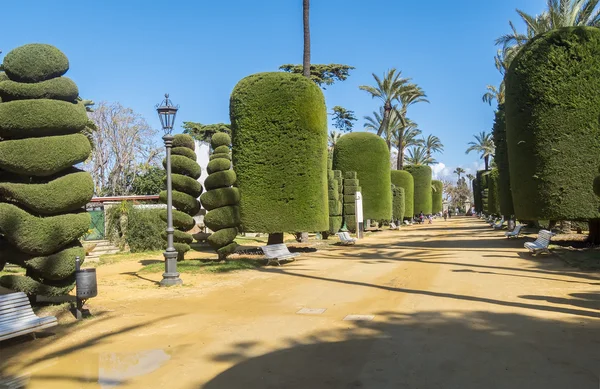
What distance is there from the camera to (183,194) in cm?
1602

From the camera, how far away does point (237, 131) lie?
18.7 meters

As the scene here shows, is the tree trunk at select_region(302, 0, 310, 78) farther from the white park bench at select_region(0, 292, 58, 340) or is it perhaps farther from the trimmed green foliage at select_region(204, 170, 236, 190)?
the white park bench at select_region(0, 292, 58, 340)

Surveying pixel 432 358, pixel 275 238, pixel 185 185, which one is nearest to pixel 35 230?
pixel 432 358

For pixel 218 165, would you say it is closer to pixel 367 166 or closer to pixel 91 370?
pixel 91 370

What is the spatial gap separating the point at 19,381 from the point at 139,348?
1489mm

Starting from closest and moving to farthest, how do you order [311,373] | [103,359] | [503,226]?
[311,373]
[103,359]
[503,226]

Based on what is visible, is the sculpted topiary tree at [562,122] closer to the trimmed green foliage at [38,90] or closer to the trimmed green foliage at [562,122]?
the trimmed green foliage at [562,122]

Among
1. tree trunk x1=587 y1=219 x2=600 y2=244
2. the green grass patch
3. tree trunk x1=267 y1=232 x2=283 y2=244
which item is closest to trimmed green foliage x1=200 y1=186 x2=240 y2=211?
the green grass patch

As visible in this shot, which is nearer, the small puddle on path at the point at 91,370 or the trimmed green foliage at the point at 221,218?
the small puddle on path at the point at 91,370

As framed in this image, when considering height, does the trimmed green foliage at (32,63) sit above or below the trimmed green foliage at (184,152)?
above

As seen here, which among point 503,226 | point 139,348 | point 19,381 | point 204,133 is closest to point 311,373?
point 139,348

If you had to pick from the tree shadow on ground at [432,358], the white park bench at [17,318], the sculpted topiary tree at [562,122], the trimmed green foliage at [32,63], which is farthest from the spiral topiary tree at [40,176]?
the sculpted topiary tree at [562,122]

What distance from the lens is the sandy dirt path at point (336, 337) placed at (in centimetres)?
507

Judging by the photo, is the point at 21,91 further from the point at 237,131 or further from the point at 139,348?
the point at 237,131
